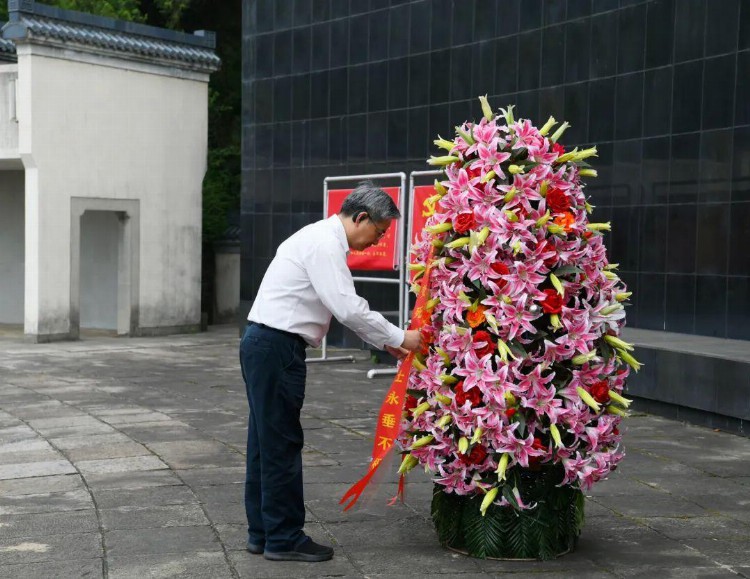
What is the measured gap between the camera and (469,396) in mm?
5203

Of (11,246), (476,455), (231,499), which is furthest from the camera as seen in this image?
(11,246)

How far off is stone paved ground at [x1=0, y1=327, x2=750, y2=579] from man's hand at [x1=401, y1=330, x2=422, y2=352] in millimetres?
951

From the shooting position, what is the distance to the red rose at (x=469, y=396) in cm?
520

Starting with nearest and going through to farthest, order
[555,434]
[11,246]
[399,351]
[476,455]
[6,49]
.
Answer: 1. [555,434]
2. [476,455]
3. [399,351]
4. [6,49]
5. [11,246]

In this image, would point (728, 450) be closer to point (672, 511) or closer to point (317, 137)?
point (672, 511)


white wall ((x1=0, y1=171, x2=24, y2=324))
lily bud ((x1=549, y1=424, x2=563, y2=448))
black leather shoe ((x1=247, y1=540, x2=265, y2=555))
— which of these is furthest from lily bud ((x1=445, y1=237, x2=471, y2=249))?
white wall ((x1=0, y1=171, x2=24, y2=324))

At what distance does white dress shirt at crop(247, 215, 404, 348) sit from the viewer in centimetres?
522

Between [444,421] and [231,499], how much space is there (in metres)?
1.81

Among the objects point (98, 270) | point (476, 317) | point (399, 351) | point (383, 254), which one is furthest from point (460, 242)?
point (98, 270)

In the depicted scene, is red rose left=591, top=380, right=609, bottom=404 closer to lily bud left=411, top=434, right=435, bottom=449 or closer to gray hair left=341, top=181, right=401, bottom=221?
lily bud left=411, top=434, right=435, bottom=449

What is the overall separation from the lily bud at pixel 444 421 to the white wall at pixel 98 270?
15.4 meters

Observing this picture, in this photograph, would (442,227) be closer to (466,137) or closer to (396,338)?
(466,137)

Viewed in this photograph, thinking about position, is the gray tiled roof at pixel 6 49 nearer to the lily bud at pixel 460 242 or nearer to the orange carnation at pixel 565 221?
the lily bud at pixel 460 242

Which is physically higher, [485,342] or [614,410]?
[485,342]
